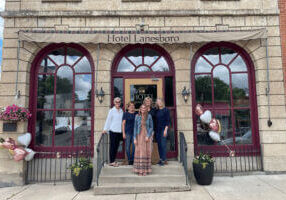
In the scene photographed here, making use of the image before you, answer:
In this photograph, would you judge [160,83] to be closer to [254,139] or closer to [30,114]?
[254,139]

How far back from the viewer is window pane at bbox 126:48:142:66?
6.14 meters

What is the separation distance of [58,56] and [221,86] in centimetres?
544

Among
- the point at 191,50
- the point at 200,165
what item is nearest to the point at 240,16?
the point at 191,50

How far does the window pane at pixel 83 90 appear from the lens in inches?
234

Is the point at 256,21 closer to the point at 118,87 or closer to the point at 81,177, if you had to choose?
the point at 118,87

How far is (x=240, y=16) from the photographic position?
6.04 metres

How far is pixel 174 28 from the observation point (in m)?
5.99

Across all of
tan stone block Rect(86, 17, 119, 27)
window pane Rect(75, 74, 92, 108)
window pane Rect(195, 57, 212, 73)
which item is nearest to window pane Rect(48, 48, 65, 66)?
window pane Rect(75, 74, 92, 108)

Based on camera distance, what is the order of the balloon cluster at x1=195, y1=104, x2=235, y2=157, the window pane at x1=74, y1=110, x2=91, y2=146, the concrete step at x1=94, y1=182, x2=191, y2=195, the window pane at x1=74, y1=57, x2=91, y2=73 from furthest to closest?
the window pane at x1=74, y1=57, x2=91, y2=73 < the window pane at x1=74, y1=110, x2=91, y2=146 < the balloon cluster at x1=195, y1=104, x2=235, y2=157 < the concrete step at x1=94, y1=182, x2=191, y2=195

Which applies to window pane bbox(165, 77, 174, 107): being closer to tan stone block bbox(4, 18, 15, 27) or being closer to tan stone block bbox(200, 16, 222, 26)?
tan stone block bbox(200, 16, 222, 26)

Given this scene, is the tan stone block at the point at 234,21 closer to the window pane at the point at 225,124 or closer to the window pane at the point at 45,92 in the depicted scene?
the window pane at the point at 225,124

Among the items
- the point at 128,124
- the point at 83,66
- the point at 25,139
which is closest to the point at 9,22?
the point at 83,66

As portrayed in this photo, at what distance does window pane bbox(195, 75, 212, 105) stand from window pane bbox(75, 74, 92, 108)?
349cm

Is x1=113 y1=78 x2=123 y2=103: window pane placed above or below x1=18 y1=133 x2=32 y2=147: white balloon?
above
